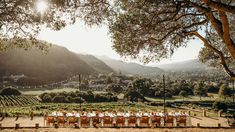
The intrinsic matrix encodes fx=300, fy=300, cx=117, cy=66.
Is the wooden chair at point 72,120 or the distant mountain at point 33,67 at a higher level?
the distant mountain at point 33,67

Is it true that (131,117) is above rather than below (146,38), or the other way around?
below

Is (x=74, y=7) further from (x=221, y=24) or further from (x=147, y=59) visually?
(x=221, y=24)

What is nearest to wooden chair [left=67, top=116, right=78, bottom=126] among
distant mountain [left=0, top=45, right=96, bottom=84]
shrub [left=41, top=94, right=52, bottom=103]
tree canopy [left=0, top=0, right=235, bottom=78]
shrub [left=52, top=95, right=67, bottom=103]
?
tree canopy [left=0, top=0, right=235, bottom=78]

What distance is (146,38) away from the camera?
11984mm

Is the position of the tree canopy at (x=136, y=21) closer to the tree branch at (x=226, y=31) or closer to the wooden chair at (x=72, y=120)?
the tree branch at (x=226, y=31)

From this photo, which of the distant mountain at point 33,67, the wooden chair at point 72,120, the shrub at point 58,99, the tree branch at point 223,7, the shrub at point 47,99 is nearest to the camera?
the tree branch at point 223,7

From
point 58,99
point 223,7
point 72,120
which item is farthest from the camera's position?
point 58,99

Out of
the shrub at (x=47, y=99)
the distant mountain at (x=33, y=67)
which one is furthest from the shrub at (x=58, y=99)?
the distant mountain at (x=33, y=67)

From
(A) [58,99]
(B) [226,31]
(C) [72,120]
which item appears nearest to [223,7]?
(B) [226,31]

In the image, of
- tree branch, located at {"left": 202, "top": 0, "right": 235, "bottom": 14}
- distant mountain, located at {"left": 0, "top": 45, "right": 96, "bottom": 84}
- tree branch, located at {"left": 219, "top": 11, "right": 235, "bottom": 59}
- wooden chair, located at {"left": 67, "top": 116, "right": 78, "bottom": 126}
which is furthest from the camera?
distant mountain, located at {"left": 0, "top": 45, "right": 96, "bottom": 84}

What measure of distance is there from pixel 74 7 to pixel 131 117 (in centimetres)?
1163

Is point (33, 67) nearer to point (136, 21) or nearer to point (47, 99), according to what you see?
point (47, 99)

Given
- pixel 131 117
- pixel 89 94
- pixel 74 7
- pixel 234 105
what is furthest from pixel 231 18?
pixel 89 94

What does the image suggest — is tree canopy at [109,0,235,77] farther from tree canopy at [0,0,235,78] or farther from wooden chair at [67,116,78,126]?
wooden chair at [67,116,78,126]
